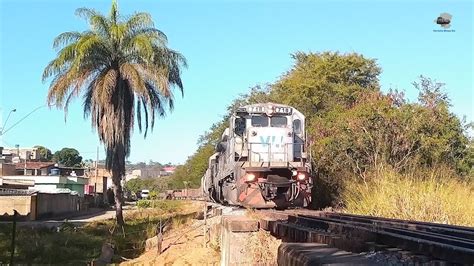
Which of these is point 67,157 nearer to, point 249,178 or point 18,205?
point 18,205

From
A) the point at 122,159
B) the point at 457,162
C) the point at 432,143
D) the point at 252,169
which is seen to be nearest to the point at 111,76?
the point at 122,159

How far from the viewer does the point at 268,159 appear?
16953 mm

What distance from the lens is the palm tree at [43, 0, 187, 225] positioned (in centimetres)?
2397

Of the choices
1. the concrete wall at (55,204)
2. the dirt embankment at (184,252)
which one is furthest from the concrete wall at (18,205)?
the dirt embankment at (184,252)

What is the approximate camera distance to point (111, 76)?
24.0m

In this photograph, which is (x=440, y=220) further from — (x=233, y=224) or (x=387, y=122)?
(x=387, y=122)

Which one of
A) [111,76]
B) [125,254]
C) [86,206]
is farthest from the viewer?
[86,206]

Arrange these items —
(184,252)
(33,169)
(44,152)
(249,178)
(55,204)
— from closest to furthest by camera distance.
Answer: (184,252), (249,178), (55,204), (33,169), (44,152)

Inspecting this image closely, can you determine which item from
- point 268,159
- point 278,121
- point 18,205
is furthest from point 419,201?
point 18,205

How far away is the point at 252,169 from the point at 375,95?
15974 mm

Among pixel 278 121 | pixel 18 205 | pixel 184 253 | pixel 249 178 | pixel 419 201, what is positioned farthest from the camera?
pixel 18 205

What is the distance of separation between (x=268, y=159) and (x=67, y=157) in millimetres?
124980

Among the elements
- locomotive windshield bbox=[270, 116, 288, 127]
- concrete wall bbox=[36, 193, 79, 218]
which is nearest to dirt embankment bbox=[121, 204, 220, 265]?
locomotive windshield bbox=[270, 116, 288, 127]

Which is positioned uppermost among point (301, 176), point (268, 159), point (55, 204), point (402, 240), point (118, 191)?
point (268, 159)
